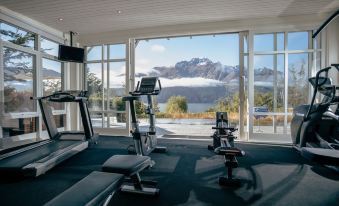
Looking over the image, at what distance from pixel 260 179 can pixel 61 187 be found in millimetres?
2481

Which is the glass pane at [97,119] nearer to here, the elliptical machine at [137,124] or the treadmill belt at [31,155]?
the treadmill belt at [31,155]

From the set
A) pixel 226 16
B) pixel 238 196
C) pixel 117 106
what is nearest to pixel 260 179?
pixel 238 196

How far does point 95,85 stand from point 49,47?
1.51 metres

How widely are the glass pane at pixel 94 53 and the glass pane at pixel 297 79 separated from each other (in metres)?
4.93

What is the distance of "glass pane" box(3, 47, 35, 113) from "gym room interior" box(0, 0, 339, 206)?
2 centimetres

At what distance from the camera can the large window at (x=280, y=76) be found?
4.93 metres

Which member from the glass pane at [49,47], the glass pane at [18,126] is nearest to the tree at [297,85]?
the glass pane at [49,47]

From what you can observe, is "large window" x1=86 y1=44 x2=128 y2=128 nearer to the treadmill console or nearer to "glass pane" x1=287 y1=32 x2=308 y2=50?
the treadmill console

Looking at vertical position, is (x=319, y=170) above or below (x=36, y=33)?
below

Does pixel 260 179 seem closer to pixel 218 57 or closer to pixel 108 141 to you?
pixel 108 141

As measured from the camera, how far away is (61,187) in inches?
102

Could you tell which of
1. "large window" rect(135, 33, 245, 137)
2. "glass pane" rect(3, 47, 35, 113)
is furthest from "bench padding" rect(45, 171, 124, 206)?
"large window" rect(135, 33, 245, 137)

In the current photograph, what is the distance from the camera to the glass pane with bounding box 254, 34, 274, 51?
5.09m

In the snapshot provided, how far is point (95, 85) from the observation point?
20.8ft
